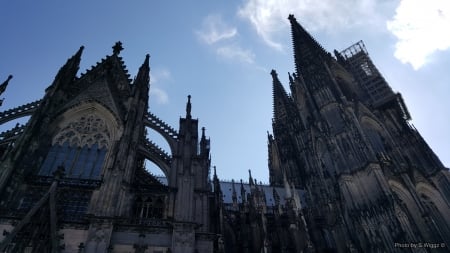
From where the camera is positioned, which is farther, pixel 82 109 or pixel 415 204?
pixel 415 204

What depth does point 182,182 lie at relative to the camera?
674 inches

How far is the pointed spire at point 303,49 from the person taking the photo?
42.4 metres

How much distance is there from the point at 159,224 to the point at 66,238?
389 centimetres

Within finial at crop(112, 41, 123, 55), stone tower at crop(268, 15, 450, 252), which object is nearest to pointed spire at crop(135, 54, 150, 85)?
finial at crop(112, 41, 123, 55)

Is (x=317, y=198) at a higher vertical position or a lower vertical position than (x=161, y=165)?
higher

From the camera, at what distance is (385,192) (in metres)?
23.2

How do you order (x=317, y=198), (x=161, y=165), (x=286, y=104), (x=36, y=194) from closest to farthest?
(x=36, y=194) → (x=161, y=165) → (x=317, y=198) → (x=286, y=104)

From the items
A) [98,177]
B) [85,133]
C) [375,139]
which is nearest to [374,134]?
[375,139]

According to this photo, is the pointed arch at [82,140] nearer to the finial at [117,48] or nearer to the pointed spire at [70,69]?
the pointed spire at [70,69]

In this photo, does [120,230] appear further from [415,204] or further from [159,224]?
[415,204]

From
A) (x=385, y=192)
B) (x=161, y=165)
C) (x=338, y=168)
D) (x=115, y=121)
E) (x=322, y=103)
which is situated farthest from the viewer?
(x=322, y=103)

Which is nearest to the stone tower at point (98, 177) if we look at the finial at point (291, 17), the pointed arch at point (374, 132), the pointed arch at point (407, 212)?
the pointed arch at point (407, 212)

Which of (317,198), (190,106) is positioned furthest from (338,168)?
(190,106)

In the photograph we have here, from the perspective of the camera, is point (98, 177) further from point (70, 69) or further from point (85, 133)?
point (70, 69)
